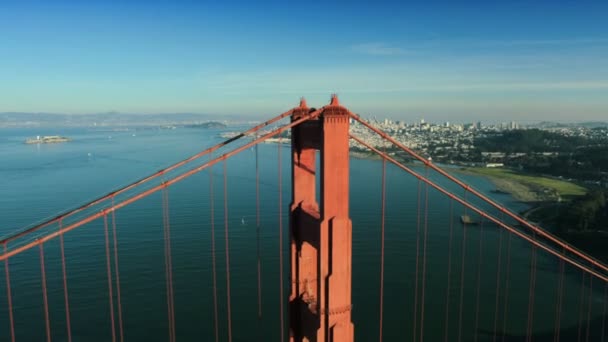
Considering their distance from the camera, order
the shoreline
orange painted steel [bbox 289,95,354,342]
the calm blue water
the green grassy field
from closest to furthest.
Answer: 1. orange painted steel [bbox 289,95,354,342]
2. the calm blue water
3. the shoreline
4. the green grassy field

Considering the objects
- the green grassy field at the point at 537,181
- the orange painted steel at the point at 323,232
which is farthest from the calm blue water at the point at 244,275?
the green grassy field at the point at 537,181

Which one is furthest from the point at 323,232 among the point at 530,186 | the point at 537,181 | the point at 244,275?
the point at 537,181

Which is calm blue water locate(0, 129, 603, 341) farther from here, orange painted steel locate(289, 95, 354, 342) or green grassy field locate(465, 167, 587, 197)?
green grassy field locate(465, 167, 587, 197)

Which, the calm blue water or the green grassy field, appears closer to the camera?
the calm blue water

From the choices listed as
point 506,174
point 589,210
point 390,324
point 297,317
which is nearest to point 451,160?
point 506,174

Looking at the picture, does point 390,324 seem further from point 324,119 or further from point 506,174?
point 506,174

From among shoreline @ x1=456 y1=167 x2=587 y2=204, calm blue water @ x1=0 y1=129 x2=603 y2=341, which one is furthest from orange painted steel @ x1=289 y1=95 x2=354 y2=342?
shoreline @ x1=456 y1=167 x2=587 y2=204

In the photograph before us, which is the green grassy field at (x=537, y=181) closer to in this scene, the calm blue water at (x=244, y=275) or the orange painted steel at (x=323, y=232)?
the calm blue water at (x=244, y=275)

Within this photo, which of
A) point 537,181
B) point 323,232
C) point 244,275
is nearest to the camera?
point 323,232

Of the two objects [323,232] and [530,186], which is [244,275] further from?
[530,186]
